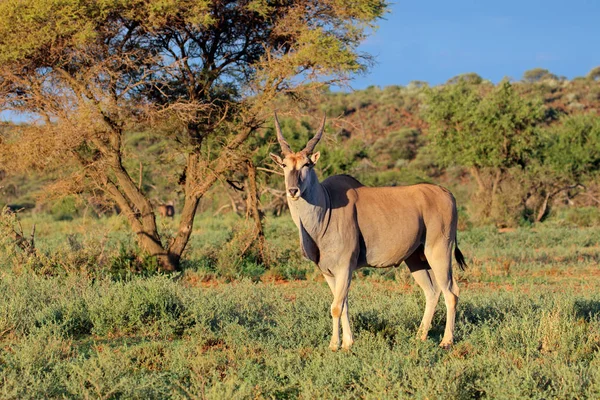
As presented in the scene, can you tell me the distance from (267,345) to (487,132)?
2468 centimetres

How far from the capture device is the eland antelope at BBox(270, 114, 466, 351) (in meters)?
7.27

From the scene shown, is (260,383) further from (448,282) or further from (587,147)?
(587,147)

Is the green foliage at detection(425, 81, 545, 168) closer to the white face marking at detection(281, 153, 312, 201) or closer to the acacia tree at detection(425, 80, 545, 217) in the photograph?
the acacia tree at detection(425, 80, 545, 217)

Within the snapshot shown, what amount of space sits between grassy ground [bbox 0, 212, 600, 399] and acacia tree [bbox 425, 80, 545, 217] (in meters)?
18.9

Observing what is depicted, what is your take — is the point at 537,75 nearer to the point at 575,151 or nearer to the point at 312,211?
the point at 575,151

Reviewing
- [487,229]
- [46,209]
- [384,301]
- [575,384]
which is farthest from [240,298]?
[46,209]

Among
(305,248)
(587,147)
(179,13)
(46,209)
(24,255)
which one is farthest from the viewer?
(46,209)

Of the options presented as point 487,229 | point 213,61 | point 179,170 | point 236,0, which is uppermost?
point 236,0

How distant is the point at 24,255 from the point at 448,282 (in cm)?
752

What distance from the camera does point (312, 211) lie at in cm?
730

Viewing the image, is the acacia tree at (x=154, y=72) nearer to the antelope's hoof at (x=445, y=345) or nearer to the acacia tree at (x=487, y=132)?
the antelope's hoof at (x=445, y=345)

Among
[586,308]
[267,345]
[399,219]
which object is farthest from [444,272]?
[586,308]

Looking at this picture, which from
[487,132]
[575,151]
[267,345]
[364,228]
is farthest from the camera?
[575,151]

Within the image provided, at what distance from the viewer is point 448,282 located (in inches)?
316
